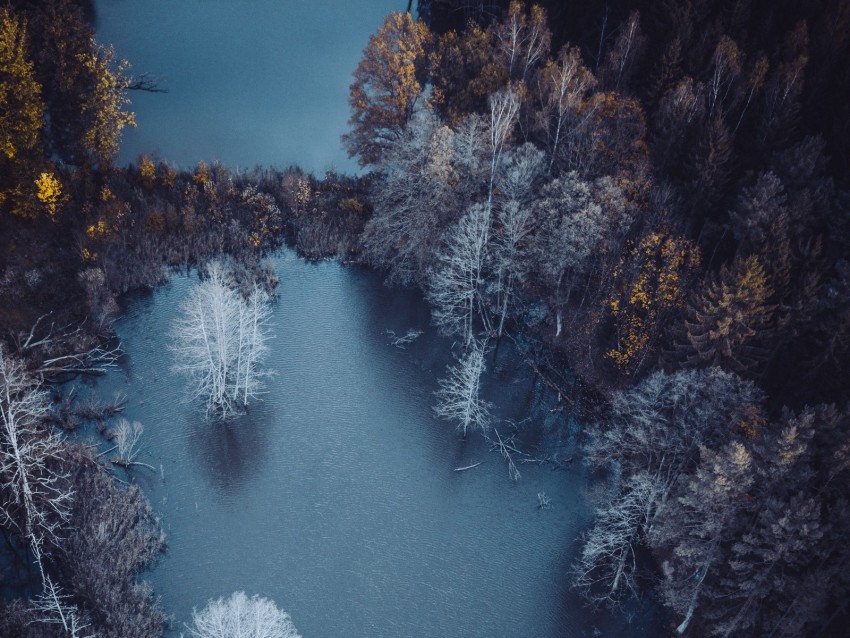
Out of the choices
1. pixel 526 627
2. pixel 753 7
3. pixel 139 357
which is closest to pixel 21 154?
pixel 139 357

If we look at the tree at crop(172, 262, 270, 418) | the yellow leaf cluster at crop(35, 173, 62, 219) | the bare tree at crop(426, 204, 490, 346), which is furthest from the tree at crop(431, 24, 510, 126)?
the yellow leaf cluster at crop(35, 173, 62, 219)

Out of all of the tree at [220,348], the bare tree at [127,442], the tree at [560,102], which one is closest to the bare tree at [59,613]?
the bare tree at [127,442]

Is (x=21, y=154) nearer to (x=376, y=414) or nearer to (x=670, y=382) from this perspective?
(x=376, y=414)

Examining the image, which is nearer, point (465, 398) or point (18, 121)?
point (465, 398)

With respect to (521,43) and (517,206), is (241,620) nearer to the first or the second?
(517,206)

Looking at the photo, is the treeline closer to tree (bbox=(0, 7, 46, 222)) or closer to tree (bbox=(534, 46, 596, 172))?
tree (bbox=(534, 46, 596, 172))

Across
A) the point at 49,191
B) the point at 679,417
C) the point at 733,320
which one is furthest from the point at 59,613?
the point at 733,320
